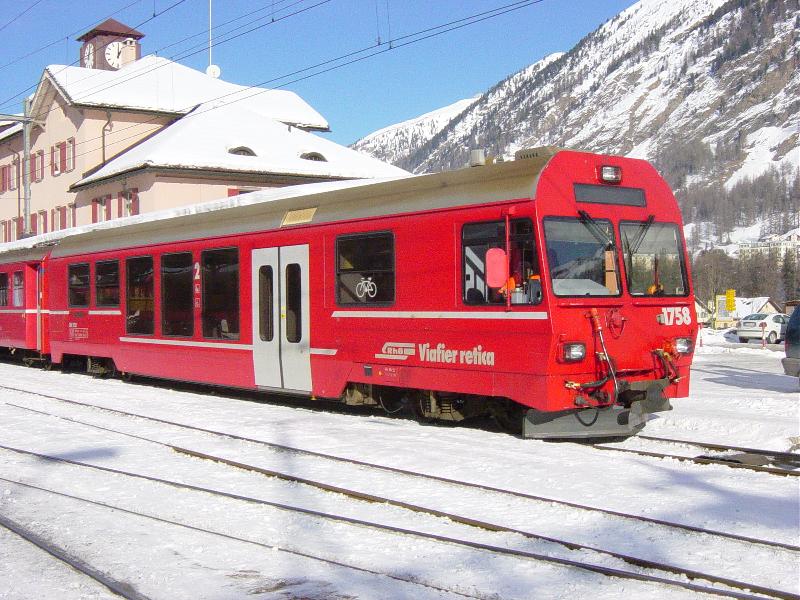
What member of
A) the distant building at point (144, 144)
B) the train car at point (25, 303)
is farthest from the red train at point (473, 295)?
the distant building at point (144, 144)

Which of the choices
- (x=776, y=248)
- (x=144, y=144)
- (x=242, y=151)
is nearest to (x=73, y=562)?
(x=242, y=151)

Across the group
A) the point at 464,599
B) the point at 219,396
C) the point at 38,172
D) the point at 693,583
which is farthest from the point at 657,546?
the point at 38,172

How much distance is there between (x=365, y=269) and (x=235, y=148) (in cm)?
3103

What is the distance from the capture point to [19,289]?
2139cm

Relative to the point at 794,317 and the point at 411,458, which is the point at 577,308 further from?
the point at 794,317

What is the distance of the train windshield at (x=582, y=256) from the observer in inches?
366

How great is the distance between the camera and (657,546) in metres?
5.93

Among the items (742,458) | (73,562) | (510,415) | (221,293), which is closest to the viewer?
(73,562)

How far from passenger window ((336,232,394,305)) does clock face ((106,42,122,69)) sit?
50.3 metres

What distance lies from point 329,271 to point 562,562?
22.4 ft

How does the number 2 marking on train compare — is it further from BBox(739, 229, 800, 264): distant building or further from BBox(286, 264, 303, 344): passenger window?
BBox(739, 229, 800, 264): distant building

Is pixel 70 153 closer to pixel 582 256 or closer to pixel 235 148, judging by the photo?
pixel 235 148

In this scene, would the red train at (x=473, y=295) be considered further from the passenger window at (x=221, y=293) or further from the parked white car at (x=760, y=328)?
the parked white car at (x=760, y=328)

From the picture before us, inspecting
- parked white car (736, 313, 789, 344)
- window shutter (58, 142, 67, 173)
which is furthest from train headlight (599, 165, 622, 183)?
window shutter (58, 142, 67, 173)
